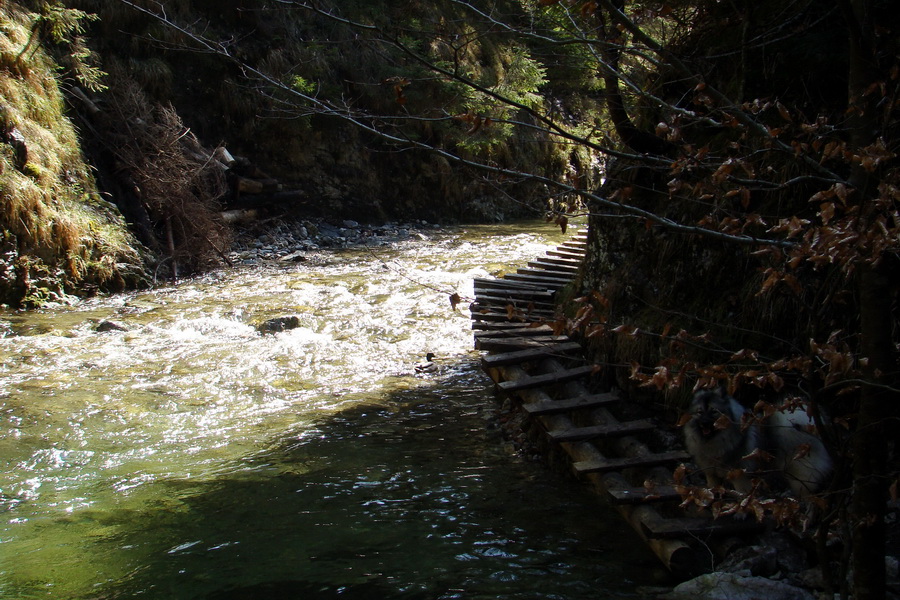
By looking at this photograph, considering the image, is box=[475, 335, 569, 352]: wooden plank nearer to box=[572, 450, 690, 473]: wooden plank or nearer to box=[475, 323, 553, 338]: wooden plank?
box=[475, 323, 553, 338]: wooden plank

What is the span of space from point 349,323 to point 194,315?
190 cm

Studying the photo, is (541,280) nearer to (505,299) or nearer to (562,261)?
(562,261)

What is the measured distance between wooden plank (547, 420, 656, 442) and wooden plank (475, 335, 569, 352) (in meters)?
1.09

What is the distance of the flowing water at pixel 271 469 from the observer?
341 cm

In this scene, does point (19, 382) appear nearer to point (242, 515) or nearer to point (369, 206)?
point (242, 515)

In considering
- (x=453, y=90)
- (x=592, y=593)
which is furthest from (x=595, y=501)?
(x=453, y=90)

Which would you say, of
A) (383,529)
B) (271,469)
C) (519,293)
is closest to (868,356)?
(383,529)

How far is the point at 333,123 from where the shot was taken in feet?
53.7

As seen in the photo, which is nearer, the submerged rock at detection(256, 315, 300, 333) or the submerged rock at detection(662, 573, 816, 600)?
the submerged rock at detection(662, 573, 816, 600)

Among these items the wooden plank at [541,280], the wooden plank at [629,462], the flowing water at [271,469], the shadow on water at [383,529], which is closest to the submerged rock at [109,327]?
the flowing water at [271,469]

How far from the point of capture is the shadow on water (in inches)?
129

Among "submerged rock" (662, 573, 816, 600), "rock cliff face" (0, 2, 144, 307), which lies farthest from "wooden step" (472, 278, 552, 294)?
"rock cliff face" (0, 2, 144, 307)

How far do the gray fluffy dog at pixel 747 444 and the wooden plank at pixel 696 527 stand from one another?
0.17 meters

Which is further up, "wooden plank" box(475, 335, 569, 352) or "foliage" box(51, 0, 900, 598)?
"foliage" box(51, 0, 900, 598)
